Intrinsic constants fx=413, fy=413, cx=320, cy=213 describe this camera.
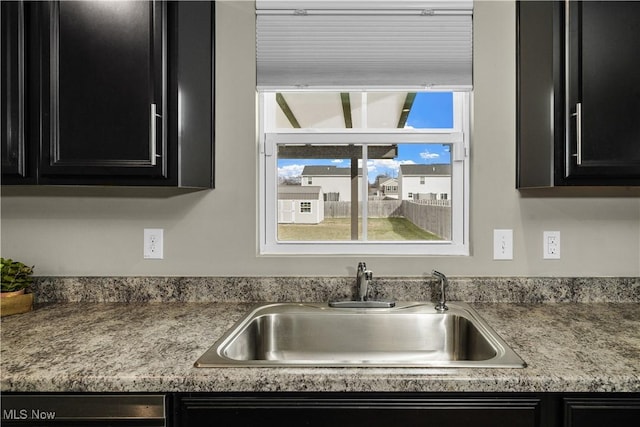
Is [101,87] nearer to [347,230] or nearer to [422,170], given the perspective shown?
[347,230]

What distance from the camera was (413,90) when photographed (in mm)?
1643

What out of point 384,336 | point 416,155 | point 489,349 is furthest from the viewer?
point 416,155

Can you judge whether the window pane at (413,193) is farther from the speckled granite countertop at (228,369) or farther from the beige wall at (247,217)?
the speckled granite countertop at (228,369)

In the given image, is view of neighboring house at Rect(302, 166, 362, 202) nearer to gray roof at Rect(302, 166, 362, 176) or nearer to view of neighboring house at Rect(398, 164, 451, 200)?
gray roof at Rect(302, 166, 362, 176)

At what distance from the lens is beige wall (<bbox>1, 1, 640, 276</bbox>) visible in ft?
5.32

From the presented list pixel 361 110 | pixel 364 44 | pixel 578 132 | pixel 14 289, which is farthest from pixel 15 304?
pixel 578 132

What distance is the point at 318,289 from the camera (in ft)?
5.31

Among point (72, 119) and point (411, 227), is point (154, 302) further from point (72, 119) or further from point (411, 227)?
point (411, 227)

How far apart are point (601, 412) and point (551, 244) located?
2.58 feet

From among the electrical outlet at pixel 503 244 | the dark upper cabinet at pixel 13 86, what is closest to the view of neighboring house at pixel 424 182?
the electrical outlet at pixel 503 244

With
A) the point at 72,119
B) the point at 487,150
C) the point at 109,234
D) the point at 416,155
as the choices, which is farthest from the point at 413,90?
the point at 109,234

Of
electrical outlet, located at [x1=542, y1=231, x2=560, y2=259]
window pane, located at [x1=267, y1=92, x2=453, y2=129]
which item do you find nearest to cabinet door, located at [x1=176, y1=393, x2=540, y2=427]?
electrical outlet, located at [x1=542, y1=231, x2=560, y2=259]

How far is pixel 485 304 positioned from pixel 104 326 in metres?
1.34

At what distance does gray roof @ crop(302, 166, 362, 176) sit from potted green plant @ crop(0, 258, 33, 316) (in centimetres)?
112
